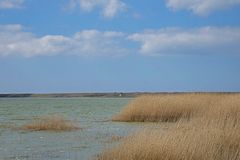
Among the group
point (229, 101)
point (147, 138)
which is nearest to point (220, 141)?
point (147, 138)

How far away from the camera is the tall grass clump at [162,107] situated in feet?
80.1

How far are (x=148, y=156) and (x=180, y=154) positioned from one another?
0.65 m

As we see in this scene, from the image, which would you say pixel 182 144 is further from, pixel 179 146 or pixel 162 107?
pixel 162 107

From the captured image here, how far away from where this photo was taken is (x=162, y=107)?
2484 centimetres

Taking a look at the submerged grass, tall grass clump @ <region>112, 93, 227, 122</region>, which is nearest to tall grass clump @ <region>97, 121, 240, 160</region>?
the submerged grass

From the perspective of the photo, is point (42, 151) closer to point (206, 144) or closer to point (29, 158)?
point (29, 158)

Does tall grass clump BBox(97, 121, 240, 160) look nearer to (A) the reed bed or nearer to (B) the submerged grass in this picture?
(B) the submerged grass

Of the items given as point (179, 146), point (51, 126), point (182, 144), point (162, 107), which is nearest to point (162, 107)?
point (162, 107)

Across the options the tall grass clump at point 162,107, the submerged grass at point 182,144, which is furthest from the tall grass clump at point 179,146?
the tall grass clump at point 162,107

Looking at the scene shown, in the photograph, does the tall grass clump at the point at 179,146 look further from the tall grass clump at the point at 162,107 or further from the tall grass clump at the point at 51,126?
the tall grass clump at the point at 162,107

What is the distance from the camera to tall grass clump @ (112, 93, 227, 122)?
2441 centimetres

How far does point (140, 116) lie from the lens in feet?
81.8

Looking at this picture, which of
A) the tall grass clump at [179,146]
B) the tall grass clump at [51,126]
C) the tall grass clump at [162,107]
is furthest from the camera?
the tall grass clump at [162,107]

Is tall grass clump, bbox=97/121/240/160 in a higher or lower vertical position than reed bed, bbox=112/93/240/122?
lower
